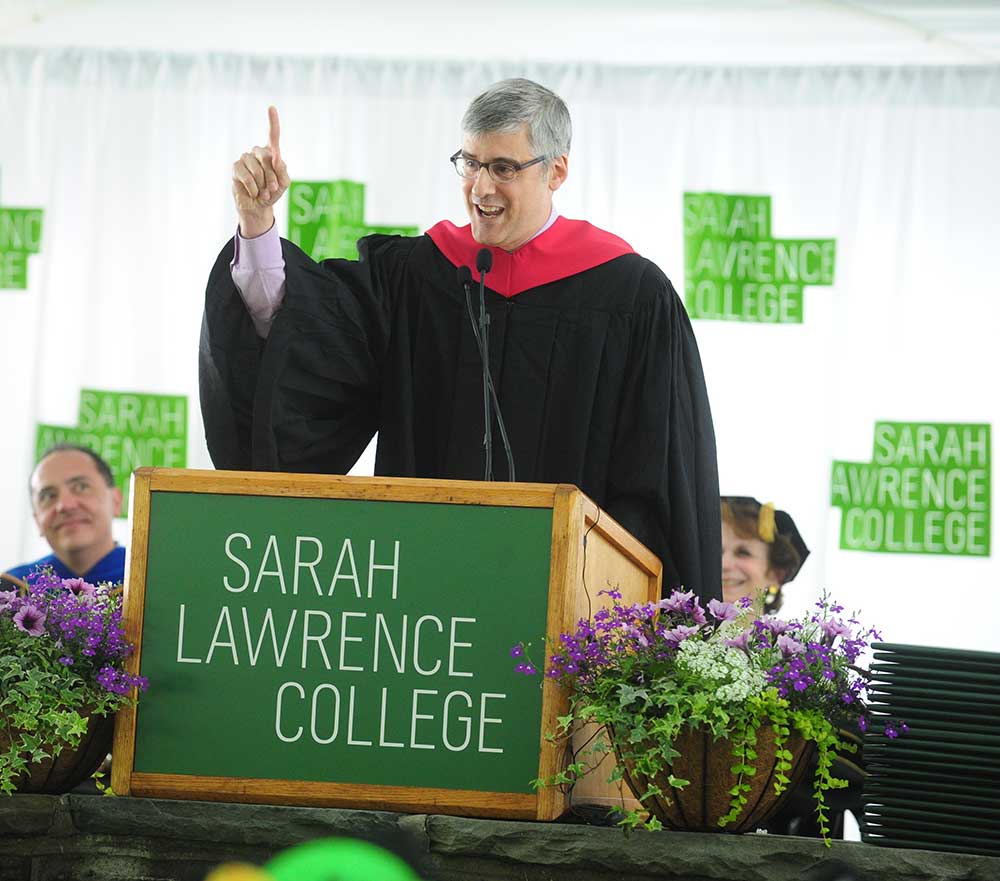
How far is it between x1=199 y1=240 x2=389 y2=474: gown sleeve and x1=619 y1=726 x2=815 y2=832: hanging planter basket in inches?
37.8

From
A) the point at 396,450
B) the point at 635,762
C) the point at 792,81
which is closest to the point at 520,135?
the point at 396,450

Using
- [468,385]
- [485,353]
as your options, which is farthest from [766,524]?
[485,353]

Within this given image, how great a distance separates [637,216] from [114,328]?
2.07 metres

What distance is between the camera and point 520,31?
5441 mm

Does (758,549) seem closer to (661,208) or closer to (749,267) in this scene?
(749,267)

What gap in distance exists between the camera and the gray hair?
2742 mm

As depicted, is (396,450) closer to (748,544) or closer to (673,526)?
(673,526)

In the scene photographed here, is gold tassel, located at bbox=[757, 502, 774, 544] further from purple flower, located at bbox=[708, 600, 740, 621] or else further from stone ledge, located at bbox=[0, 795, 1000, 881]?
stone ledge, located at bbox=[0, 795, 1000, 881]

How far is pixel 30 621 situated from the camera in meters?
2.04

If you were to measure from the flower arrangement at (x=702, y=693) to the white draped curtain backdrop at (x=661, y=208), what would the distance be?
338 cm

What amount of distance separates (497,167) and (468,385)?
0.42m

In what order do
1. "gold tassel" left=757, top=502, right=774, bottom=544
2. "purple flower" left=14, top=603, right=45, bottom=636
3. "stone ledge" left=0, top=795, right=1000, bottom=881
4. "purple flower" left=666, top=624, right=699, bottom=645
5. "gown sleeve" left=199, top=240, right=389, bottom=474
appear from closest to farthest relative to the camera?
"stone ledge" left=0, top=795, right=1000, bottom=881, "purple flower" left=666, top=624, right=699, bottom=645, "purple flower" left=14, top=603, right=45, bottom=636, "gown sleeve" left=199, top=240, right=389, bottom=474, "gold tassel" left=757, top=502, right=774, bottom=544

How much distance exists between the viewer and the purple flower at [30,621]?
203cm

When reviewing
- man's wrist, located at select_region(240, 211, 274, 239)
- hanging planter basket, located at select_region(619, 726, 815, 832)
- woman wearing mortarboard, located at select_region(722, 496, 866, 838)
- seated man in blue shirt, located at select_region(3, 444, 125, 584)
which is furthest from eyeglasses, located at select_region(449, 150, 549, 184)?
seated man in blue shirt, located at select_region(3, 444, 125, 584)
